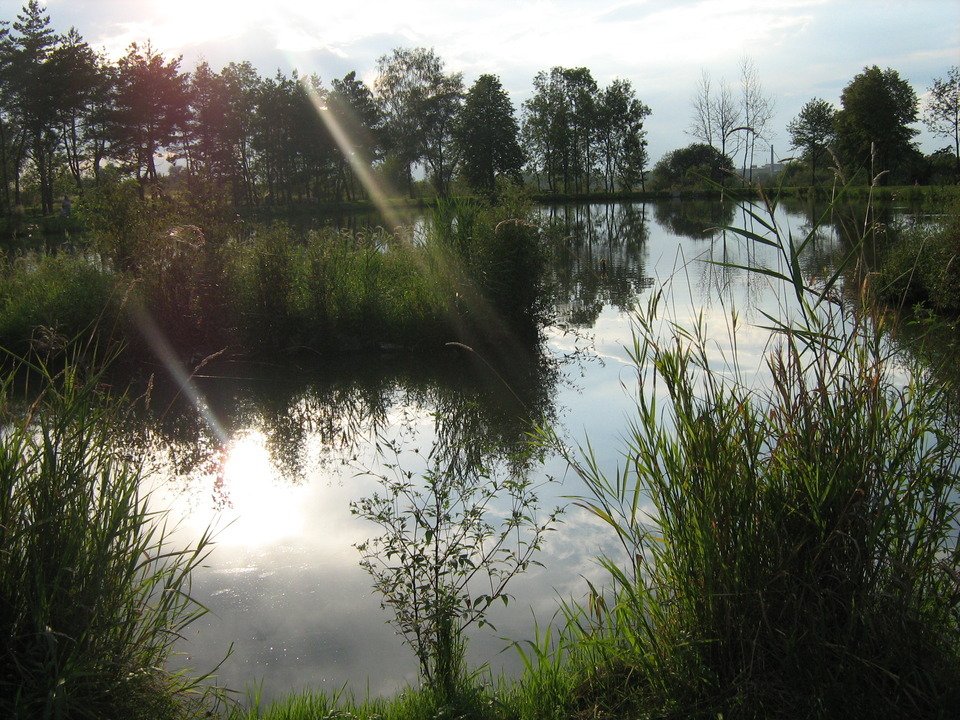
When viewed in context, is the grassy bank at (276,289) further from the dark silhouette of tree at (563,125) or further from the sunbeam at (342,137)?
the dark silhouette of tree at (563,125)

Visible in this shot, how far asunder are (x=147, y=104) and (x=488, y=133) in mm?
23256

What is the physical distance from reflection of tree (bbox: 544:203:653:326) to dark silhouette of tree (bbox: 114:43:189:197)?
24.6 m

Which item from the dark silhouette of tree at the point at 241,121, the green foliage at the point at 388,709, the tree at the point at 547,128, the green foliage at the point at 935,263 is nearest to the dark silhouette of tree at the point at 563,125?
the tree at the point at 547,128

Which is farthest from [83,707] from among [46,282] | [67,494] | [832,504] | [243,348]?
[46,282]

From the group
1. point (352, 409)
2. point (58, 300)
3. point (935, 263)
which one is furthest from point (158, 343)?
point (935, 263)

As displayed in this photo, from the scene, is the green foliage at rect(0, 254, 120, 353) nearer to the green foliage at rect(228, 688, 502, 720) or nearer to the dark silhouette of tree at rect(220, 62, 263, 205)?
the green foliage at rect(228, 688, 502, 720)

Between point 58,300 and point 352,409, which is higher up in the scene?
point 58,300

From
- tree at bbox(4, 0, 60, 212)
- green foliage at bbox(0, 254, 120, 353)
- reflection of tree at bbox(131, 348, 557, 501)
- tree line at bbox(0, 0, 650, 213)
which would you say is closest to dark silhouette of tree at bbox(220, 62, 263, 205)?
tree line at bbox(0, 0, 650, 213)

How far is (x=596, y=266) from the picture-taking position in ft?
58.1

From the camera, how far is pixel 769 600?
245 cm

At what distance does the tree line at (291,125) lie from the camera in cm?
4131

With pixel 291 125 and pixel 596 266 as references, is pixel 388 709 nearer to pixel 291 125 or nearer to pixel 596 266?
pixel 596 266

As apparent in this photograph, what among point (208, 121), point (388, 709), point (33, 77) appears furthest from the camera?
point (208, 121)

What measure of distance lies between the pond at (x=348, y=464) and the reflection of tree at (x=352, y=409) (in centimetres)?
3
